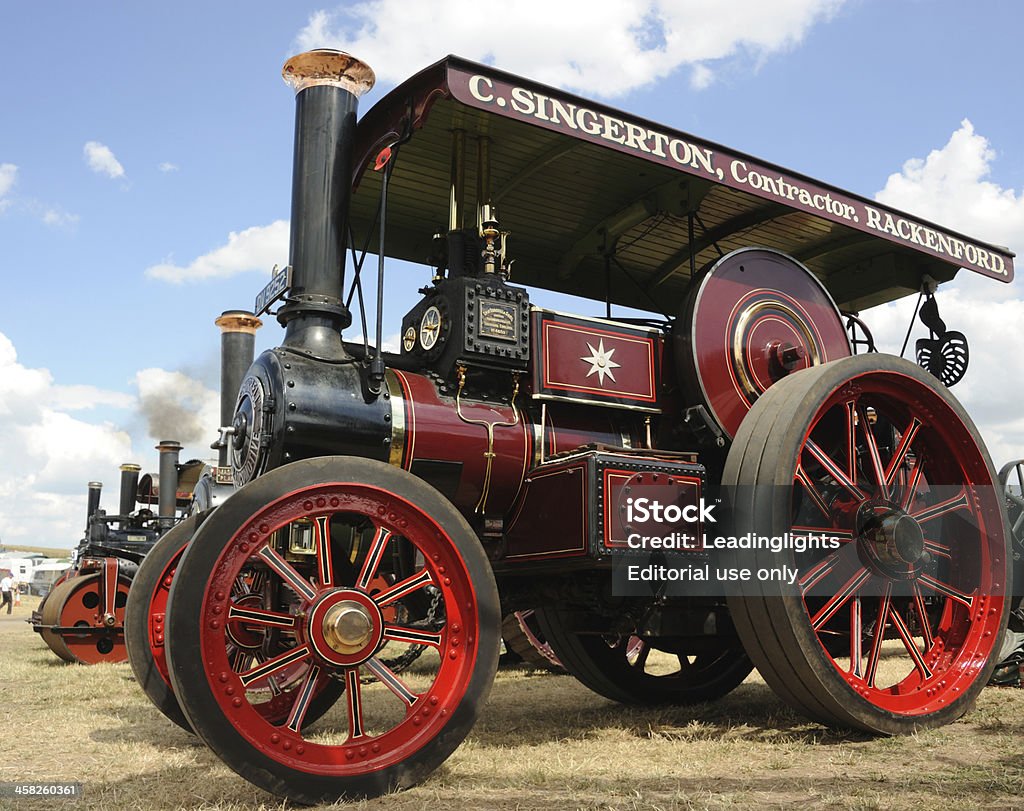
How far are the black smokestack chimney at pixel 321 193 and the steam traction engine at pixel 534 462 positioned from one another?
12 millimetres

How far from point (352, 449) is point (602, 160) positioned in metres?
1.80

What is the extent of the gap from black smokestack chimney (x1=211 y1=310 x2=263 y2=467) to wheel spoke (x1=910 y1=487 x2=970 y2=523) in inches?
249

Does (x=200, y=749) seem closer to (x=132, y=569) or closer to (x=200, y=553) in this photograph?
(x=200, y=553)

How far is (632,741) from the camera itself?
3.81 meters

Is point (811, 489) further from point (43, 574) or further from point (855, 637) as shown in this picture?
point (43, 574)

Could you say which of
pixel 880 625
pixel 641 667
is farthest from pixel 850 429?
pixel 641 667

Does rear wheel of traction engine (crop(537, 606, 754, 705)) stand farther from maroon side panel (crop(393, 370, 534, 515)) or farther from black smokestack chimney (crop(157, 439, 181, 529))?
black smokestack chimney (crop(157, 439, 181, 529))

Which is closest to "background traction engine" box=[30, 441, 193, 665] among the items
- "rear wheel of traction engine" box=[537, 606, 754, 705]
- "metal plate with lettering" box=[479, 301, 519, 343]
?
"rear wheel of traction engine" box=[537, 606, 754, 705]

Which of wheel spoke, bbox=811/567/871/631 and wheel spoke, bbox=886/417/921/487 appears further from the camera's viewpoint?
wheel spoke, bbox=886/417/921/487

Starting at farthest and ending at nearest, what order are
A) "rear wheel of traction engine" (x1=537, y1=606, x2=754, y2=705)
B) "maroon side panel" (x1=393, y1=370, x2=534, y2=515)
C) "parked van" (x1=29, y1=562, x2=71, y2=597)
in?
"parked van" (x1=29, y1=562, x2=71, y2=597), "rear wheel of traction engine" (x1=537, y1=606, x2=754, y2=705), "maroon side panel" (x1=393, y1=370, x2=534, y2=515)

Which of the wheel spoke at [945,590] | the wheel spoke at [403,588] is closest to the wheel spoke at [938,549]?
the wheel spoke at [945,590]

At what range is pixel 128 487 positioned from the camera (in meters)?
12.4

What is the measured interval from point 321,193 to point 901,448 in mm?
2602

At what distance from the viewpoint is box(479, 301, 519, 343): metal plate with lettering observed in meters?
3.78
